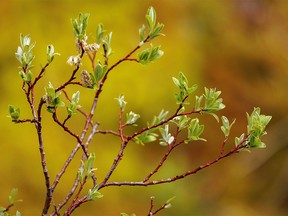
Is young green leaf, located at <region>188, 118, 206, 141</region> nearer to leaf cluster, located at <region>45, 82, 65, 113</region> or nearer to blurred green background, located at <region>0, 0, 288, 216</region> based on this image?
leaf cluster, located at <region>45, 82, 65, 113</region>

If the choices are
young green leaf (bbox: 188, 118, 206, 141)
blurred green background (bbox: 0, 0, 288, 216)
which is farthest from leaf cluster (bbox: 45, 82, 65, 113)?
blurred green background (bbox: 0, 0, 288, 216)

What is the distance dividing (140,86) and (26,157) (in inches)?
54.1

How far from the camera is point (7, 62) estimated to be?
6051 mm

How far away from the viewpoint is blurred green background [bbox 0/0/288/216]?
5898 mm

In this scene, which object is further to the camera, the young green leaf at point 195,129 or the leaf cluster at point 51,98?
the young green leaf at point 195,129

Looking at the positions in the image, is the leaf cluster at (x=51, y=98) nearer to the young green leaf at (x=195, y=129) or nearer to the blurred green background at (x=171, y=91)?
the young green leaf at (x=195, y=129)

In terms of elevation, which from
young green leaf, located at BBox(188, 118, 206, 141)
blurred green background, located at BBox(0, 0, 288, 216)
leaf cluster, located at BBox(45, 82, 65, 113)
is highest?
blurred green background, located at BBox(0, 0, 288, 216)

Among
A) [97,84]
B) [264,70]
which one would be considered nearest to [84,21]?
[97,84]

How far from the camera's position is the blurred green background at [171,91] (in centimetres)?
590

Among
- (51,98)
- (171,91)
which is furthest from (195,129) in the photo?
(171,91)

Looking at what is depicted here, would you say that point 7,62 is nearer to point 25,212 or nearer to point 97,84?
point 25,212

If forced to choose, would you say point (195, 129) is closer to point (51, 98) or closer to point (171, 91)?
point (51, 98)

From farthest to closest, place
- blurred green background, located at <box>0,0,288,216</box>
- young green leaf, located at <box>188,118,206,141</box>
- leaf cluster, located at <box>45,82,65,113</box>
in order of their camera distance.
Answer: blurred green background, located at <box>0,0,288,216</box>
young green leaf, located at <box>188,118,206,141</box>
leaf cluster, located at <box>45,82,65,113</box>

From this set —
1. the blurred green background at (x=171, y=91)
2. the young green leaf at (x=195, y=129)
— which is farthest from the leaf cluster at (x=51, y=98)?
the blurred green background at (x=171, y=91)
